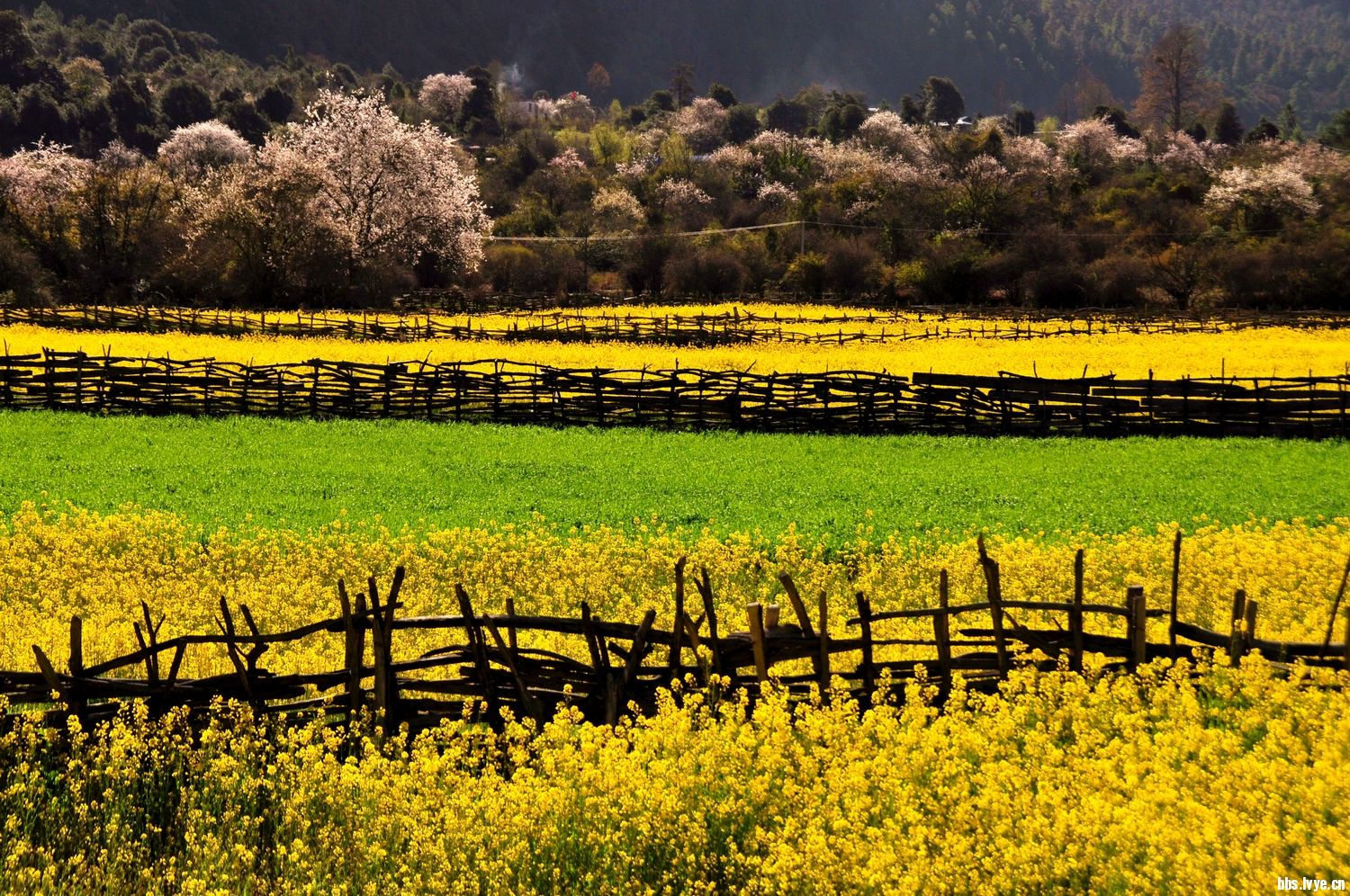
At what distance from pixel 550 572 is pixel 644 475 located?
27.8 feet

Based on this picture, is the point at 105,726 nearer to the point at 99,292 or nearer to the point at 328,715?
the point at 328,715

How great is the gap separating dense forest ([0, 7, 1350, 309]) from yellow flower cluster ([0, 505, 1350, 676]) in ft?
148

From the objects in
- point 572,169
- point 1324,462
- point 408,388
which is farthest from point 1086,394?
point 572,169

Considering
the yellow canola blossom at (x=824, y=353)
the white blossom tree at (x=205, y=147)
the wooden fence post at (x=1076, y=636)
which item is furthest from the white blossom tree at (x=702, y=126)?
the wooden fence post at (x=1076, y=636)

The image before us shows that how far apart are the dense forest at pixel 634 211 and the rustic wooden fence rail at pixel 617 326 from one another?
297 inches

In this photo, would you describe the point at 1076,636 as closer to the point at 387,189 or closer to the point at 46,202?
the point at 387,189

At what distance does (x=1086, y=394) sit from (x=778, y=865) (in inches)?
945

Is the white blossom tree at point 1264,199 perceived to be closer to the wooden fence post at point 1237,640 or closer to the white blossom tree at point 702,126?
the white blossom tree at point 702,126

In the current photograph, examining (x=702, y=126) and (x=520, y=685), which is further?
A: (x=702, y=126)

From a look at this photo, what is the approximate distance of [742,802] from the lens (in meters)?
5.52

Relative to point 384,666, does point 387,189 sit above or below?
above

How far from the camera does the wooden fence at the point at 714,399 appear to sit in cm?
2655

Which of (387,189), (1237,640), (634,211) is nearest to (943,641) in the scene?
(1237,640)

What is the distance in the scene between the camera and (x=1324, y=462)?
73.5 feet
